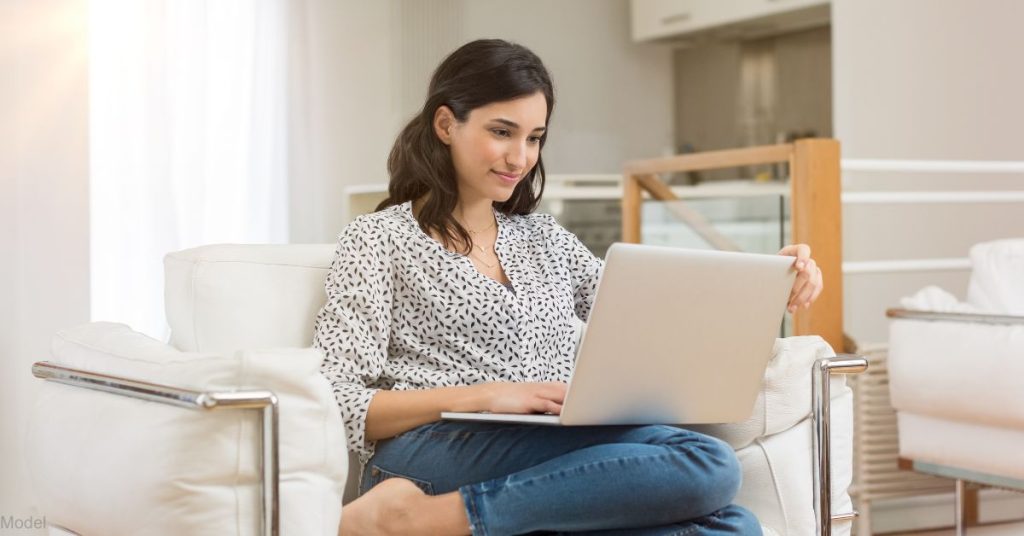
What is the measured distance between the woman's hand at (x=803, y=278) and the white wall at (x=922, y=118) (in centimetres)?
310

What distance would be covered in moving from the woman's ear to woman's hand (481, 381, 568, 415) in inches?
19.8

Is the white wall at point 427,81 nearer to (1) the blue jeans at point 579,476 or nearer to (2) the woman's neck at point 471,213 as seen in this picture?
(2) the woman's neck at point 471,213

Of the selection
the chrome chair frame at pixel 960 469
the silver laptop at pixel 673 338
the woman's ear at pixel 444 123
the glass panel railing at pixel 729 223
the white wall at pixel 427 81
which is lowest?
the chrome chair frame at pixel 960 469

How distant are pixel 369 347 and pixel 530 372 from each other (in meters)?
0.27

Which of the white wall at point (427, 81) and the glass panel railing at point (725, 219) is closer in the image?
the glass panel railing at point (725, 219)

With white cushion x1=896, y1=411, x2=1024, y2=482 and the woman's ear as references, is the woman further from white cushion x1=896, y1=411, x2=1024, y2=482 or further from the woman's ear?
white cushion x1=896, y1=411, x2=1024, y2=482

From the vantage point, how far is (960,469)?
2924mm

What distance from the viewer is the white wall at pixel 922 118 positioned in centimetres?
462

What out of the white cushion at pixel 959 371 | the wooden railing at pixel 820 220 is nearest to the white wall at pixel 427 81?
the wooden railing at pixel 820 220

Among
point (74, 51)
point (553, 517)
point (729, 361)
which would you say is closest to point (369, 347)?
point (553, 517)

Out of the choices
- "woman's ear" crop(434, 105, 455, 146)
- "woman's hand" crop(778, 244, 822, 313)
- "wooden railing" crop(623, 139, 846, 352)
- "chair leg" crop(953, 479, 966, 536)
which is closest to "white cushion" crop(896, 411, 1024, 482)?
"chair leg" crop(953, 479, 966, 536)

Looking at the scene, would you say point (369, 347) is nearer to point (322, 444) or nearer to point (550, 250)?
point (322, 444)

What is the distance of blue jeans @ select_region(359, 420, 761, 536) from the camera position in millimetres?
1547

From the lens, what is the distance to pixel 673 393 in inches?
63.7
